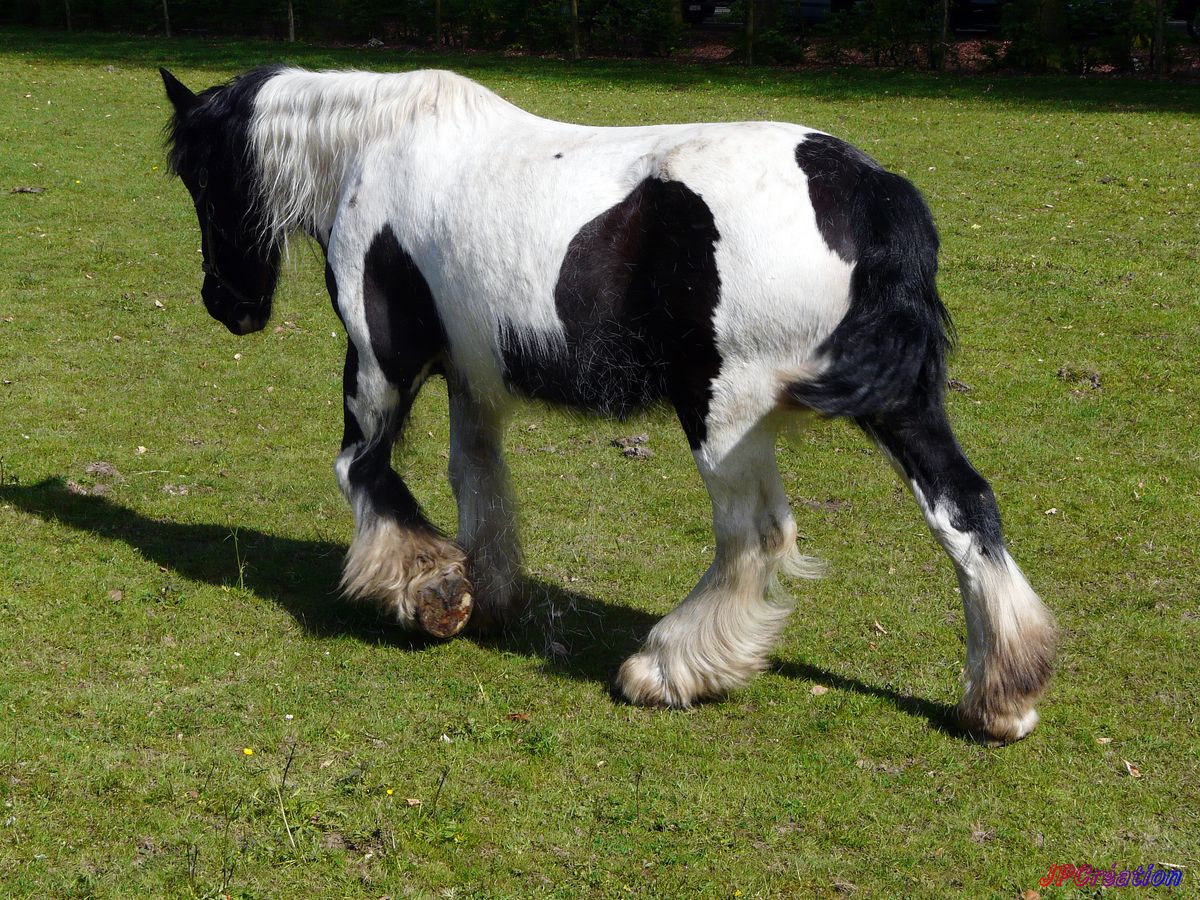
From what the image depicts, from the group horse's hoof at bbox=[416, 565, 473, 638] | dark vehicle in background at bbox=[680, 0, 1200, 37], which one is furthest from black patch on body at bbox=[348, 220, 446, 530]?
dark vehicle in background at bbox=[680, 0, 1200, 37]

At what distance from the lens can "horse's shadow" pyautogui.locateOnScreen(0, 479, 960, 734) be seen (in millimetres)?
5605

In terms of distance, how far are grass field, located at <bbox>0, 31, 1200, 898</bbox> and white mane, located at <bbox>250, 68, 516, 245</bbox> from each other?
73 cm

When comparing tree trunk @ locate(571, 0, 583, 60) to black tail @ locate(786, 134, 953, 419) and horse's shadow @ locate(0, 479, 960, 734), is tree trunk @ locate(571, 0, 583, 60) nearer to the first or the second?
horse's shadow @ locate(0, 479, 960, 734)

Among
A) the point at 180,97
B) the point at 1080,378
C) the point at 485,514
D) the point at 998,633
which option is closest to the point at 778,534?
the point at 998,633

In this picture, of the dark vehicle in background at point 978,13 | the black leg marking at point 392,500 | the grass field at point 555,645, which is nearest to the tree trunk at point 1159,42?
the dark vehicle in background at point 978,13

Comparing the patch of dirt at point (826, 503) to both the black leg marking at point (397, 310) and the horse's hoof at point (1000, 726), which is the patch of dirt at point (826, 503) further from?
the black leg marking at point (397, 310)

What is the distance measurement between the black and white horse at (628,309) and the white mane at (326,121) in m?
0.01

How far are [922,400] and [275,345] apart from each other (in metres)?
6.70

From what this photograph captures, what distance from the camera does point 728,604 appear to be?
199 inches

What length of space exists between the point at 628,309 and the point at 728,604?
129cm

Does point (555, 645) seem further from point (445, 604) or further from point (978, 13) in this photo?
point (978, 13)

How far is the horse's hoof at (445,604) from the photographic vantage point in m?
5.57

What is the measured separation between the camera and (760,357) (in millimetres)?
4621

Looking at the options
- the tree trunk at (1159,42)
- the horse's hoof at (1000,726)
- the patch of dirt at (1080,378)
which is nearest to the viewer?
the horse's hoof at (1000,726)
